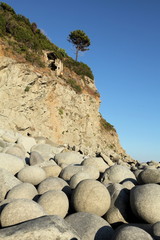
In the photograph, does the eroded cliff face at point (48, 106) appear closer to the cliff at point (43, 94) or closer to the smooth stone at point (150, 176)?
the cliff at point (43, 94)

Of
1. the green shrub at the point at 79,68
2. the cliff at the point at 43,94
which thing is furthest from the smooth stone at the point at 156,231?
the green shrub at the point at 79,68

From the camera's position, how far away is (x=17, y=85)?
18219 mm

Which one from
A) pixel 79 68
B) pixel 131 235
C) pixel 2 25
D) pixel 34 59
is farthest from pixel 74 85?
pixel 131 235

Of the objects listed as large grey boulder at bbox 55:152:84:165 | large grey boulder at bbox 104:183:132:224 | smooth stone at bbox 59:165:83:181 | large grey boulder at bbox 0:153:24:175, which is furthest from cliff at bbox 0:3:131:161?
large grey boulder at bbox 104:183:132:224

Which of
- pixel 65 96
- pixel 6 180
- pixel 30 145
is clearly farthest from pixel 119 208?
pixel 65 96

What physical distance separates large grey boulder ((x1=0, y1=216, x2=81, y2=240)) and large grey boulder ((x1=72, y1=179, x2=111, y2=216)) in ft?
4.61

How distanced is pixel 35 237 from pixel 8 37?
21.1 meters

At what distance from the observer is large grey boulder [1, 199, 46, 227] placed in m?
3.60

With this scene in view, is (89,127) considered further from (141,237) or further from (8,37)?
(141,237)

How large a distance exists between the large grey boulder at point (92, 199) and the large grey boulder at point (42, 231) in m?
1.40

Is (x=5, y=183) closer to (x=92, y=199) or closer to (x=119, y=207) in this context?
(x=92, y=199)

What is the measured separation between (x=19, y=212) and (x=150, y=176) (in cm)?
356

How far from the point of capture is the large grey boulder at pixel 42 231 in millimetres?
2930

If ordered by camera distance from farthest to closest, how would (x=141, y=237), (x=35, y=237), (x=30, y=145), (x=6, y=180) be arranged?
(x=30, y=145) < (x=6, y=180) < (x=141, y=237) < (x=35, y=237)
